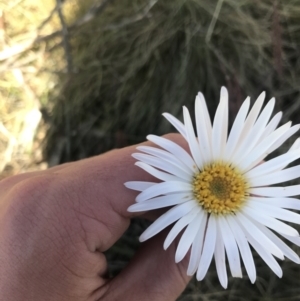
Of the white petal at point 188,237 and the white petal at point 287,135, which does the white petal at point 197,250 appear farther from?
the white petal at point 287,135

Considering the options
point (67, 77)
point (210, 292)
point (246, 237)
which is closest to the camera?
point (246, 237)

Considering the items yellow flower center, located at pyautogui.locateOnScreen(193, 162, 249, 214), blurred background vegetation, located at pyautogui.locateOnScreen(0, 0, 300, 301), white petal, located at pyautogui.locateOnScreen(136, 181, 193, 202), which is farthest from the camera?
blurred background vegetation, located at pyautogui.locateOnScreen(0, 0, 300, 301)

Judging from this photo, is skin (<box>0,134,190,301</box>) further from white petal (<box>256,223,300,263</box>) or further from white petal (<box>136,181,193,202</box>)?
white petal (<box>256,223,300,263</box>)

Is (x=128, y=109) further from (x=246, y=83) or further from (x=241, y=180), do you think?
(x=241, y=180)

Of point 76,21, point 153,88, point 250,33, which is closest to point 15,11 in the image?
point 76,21

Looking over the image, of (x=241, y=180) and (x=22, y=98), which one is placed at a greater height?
(x=22, y=98)

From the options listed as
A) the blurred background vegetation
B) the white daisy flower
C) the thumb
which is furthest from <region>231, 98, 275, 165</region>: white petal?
the blurred background vegetation
